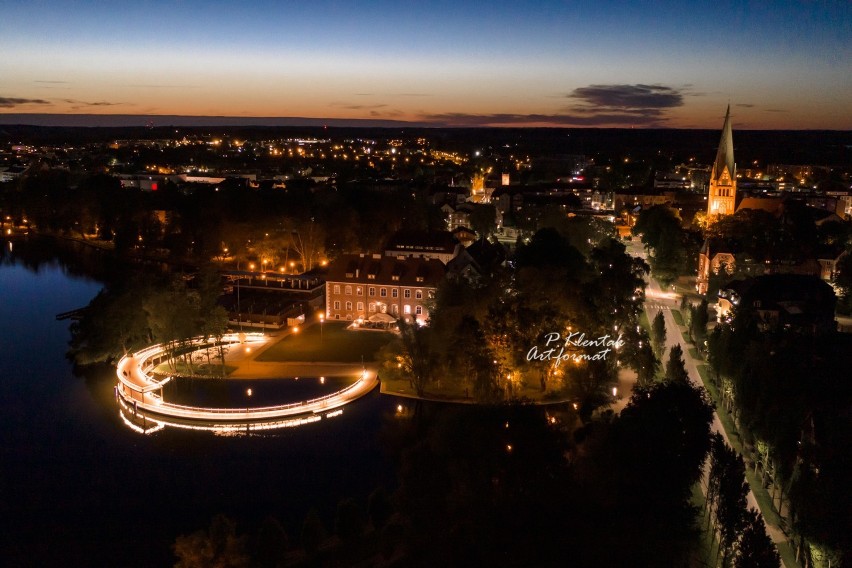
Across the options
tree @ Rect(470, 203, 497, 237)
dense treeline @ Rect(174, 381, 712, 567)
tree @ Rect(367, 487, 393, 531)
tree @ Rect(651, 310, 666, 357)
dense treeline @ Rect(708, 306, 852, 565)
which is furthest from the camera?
tree @ Rect(470, 203, 497, 237)

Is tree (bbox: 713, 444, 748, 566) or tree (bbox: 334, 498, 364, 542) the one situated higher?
tree (bbox: 713, 444, 748, 566)

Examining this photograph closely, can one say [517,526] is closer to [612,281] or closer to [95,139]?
[612,281]

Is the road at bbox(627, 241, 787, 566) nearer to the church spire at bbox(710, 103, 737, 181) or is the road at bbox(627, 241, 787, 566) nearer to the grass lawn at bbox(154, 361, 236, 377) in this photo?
the grass lawn at bbox(154, 361, 236, 377)

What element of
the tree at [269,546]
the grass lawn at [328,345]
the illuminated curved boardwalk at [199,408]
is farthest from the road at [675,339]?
the grass lawn at [328,345]

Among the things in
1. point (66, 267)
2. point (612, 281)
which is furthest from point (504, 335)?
point (66, 267)

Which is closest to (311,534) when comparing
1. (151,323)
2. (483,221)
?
(151,323)

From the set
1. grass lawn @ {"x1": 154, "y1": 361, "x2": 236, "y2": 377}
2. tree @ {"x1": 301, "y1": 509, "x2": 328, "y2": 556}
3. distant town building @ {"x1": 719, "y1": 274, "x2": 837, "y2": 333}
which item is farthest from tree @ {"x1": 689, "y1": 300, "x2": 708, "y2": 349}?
tree @ {"x1": 301, "y1": 509, "x2": 328, "y2": 556}
